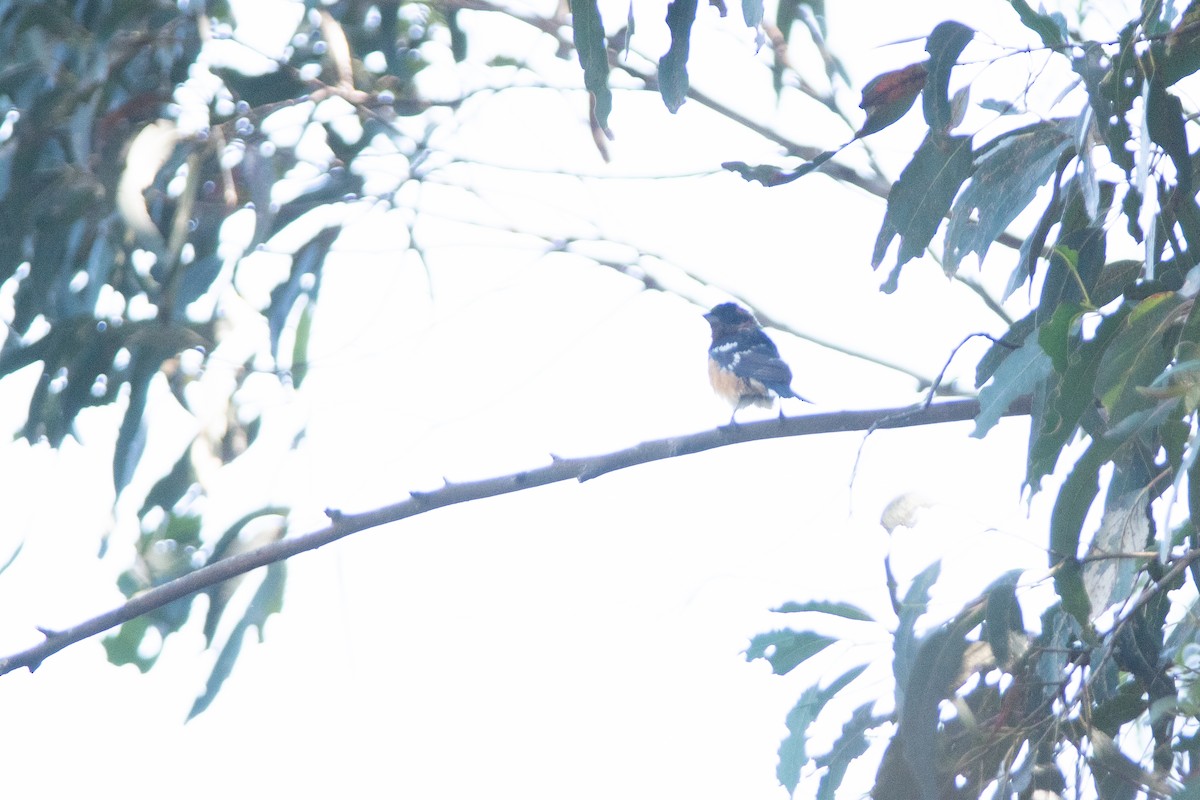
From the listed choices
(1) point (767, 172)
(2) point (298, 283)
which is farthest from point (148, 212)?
(1) point (767, 172)

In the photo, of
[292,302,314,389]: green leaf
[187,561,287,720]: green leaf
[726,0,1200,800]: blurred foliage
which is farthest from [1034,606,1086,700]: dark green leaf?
[292,302,314,389]: green leaf

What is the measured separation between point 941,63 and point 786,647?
108 cm

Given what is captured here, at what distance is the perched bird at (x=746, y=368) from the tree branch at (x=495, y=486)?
245 cm

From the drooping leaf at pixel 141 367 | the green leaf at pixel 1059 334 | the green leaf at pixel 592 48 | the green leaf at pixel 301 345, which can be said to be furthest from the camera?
the green leaf at pixel 301 345

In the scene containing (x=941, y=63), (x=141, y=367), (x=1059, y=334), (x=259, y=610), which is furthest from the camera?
(x=141, y=367)

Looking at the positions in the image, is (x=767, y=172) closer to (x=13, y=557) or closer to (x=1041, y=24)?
(x=1041, y=24)

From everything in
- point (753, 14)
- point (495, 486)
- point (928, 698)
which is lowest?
point (928, 698)

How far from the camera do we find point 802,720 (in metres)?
2.48

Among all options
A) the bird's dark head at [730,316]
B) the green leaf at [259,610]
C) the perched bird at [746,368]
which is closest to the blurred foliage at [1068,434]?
the green leaf at [259,610]

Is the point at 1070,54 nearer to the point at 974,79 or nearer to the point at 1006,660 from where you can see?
the point at 974,79

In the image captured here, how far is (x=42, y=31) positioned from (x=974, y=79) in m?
2.97

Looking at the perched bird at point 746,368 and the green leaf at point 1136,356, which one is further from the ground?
the perched bird at point 746,368

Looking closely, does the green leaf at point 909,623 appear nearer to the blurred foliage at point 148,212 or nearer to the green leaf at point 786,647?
the green leaf at point 786,647

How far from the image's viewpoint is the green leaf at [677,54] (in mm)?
2430
